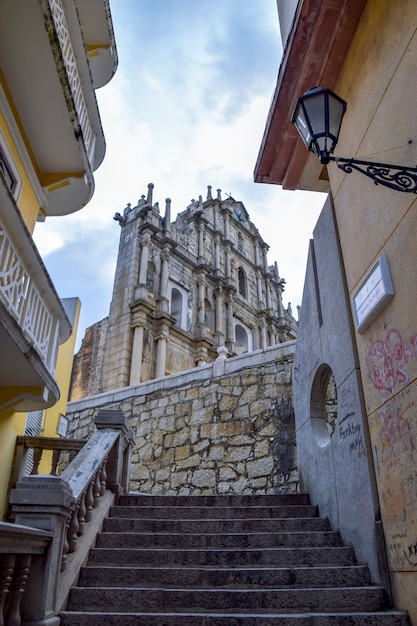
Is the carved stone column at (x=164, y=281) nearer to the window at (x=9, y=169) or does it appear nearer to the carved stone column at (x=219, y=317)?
the carved stone column at (x=219, y=317)

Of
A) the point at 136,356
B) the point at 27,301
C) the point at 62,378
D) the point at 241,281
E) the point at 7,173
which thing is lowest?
the point at 27,301

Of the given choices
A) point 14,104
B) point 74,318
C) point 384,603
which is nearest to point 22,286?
point 14,104

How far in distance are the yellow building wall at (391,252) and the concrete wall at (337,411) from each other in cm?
18

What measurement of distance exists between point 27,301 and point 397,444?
4.02 metres

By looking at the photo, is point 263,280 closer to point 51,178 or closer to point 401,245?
point 51,178

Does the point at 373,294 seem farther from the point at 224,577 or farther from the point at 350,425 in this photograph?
the point at 224,577

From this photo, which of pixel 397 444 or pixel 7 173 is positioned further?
pixel 7 173

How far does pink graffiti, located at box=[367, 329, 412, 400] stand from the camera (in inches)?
152

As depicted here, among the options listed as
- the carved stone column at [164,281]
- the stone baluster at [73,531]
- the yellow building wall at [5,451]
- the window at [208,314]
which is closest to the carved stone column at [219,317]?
the window at [208,314]

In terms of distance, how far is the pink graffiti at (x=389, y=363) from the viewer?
385 cm

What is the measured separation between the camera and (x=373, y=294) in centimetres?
435

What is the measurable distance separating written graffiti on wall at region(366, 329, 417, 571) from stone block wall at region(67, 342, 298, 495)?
525 cm

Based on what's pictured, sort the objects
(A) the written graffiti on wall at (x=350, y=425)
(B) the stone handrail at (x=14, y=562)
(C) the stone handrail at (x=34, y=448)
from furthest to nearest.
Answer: (C) the stone handrail at (x=34, y=448) < (A) the written graffiti on wall at (x=350, y=425) < (B) the stone handrail at (x=14, y=562)

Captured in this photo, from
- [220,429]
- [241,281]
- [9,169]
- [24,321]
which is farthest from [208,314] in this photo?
[24,321]
